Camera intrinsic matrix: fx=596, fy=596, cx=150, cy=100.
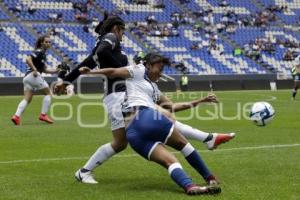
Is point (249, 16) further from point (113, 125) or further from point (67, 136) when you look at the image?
point (113, 125)

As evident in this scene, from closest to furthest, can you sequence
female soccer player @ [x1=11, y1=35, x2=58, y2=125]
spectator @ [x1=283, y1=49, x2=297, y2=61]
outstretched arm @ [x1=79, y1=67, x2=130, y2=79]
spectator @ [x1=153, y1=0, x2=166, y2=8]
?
outstretched arm @ [x1=79, y1=67, x2=130, y2=79]
female soccer player @ [x1=11, y1=35, x2=58, y2=125]
spectator @ [x1=283, y1=49, x2=297, y2=61]
spectator @ [x1=153, y1=0, x2=166, y2=8]

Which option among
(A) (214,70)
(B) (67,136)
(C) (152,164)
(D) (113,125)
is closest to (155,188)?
(D) (113,125)

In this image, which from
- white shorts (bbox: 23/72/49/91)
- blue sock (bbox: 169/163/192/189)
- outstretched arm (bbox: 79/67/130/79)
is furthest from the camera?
white shorts (bbox: 23/72/49/91)

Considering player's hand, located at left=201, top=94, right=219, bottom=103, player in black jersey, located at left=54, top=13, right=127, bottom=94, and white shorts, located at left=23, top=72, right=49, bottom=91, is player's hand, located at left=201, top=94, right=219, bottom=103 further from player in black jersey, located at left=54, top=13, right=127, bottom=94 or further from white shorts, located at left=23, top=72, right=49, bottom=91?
white shorts, located at left=23, top=72, right=49, bottom=91

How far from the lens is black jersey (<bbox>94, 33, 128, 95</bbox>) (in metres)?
8.09

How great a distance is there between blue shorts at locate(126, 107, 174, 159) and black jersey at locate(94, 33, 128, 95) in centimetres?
112

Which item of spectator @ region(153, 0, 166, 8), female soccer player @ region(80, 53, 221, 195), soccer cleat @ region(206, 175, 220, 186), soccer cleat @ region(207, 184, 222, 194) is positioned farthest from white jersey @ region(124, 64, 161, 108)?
spectator @ region(153, 0, 166, 8)

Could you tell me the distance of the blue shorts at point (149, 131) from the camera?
711cm

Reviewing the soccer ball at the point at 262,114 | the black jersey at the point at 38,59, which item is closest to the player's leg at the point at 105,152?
the soccer ball at the point at 262,114

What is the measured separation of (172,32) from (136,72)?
164ft

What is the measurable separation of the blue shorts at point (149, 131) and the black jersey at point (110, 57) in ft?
3.67

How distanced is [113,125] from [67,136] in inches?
253

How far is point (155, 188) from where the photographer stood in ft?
24.7

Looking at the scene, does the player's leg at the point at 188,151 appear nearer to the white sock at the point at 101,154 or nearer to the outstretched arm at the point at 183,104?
the outstretched arm at the point at 183,104
